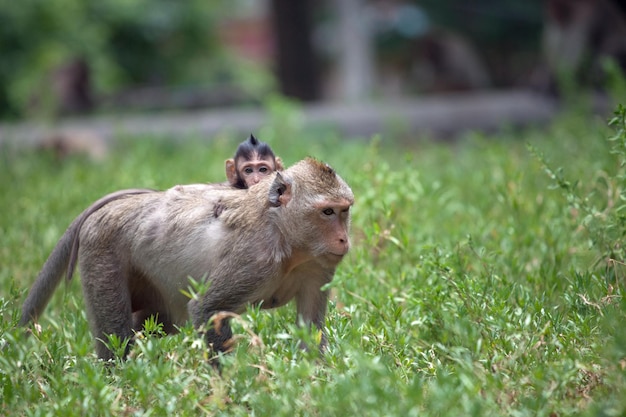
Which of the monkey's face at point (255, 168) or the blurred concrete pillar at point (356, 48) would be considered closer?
the monkey's face at point (255, 168)

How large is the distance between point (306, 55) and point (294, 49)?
28 cm

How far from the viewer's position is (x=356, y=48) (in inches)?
694

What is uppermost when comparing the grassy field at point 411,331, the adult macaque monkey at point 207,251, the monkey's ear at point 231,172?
the monkey's ear at point 231,172

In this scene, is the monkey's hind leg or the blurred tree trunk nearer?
the monkey's hind leg

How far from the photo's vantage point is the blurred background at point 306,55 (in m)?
13.8

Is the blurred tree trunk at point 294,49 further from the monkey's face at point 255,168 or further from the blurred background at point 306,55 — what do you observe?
the monkey's face at point 255,168

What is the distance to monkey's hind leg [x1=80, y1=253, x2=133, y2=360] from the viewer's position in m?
4.21

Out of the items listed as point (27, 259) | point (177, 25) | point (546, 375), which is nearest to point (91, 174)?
point (27, 259)

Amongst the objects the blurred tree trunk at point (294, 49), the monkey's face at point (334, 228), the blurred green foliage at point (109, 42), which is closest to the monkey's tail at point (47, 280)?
the monkey's face at point (334, 228)

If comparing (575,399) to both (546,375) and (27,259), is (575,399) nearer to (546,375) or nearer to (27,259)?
(546,375)

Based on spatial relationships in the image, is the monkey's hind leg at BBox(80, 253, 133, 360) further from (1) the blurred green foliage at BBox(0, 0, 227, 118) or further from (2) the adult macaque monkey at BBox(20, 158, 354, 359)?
(1) the blurred green foliage at BBox(0, 0, 227, 118)

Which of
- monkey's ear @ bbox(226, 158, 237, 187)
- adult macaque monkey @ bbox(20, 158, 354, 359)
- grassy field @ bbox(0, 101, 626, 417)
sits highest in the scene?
monkey's ear @ bbox(226, 158, 237, 187)

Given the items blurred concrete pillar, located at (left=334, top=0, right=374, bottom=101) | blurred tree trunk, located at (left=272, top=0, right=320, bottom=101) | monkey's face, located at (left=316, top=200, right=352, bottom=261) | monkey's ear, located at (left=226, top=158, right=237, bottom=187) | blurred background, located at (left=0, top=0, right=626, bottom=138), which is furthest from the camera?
blurred concrete pillar, located at (left=334, top=0, right=374, bottom=101)

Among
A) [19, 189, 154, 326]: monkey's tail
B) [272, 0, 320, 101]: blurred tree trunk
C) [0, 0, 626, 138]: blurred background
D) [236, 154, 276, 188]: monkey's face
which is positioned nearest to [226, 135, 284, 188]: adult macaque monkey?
[236, 154, 276, 188]: monkey's face
